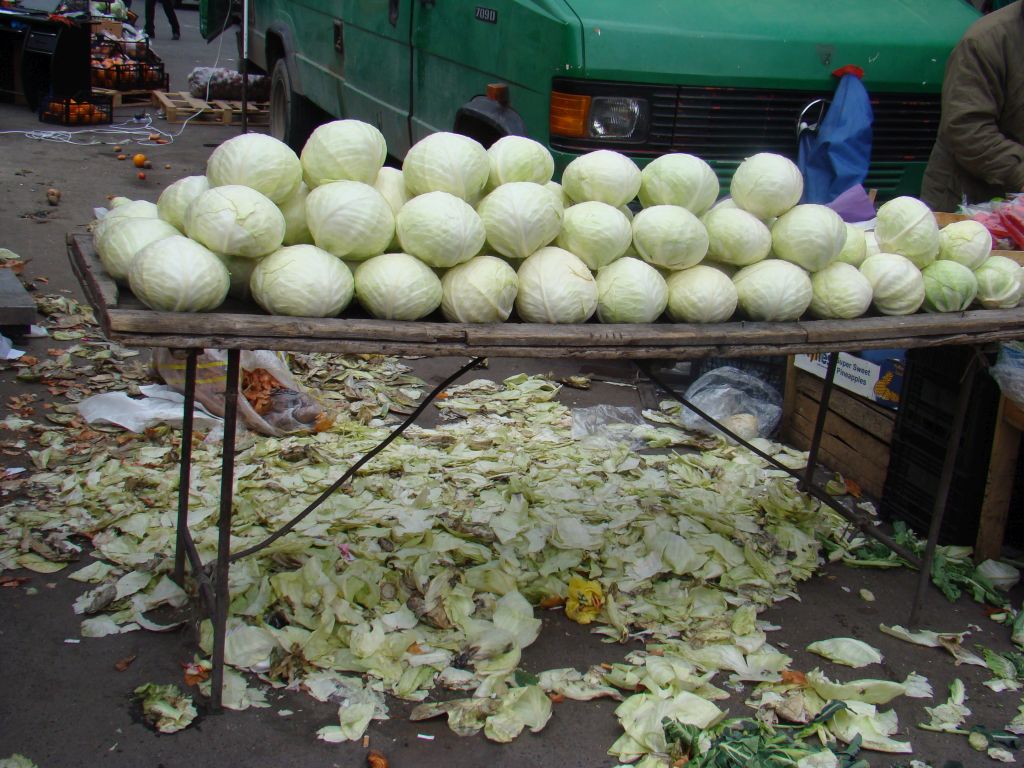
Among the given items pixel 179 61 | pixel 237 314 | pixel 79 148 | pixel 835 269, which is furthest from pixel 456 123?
pixel 179 61

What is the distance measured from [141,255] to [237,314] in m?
0.29

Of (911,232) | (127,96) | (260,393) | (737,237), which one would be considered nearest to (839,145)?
(911,232)

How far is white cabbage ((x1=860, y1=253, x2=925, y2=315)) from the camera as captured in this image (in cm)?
345

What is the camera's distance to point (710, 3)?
5352mm

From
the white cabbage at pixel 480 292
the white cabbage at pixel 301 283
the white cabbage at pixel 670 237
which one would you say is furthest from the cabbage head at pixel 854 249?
the white cabbage at pixel 301 283

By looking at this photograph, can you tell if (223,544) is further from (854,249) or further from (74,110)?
(74,110)

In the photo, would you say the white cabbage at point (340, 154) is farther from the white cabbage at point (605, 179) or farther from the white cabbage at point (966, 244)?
the white cabbage at point (966, 244)

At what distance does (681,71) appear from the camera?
5.12 metres

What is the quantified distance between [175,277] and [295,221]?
0.54 meters

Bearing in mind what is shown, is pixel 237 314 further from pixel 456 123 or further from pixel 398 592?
pixel 456 123

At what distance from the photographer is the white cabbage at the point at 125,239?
2836mm

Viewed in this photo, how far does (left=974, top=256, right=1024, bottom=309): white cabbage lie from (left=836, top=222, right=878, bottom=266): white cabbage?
0.51 metres

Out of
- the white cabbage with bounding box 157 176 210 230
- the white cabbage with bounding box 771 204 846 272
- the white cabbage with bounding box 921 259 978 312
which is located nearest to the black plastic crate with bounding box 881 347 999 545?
the white cabbage with bounding box 921 259 978 312

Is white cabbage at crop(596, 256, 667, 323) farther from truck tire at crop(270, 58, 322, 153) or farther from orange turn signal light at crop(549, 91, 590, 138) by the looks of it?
truck tire at crop(270, 58, 322, 153)
